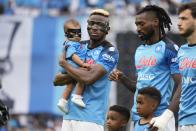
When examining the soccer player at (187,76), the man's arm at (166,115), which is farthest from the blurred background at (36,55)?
the man's arm at (166,115)

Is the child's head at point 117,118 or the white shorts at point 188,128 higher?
the white shorts at point 188,128

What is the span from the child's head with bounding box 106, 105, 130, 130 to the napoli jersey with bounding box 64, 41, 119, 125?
91 millimetres

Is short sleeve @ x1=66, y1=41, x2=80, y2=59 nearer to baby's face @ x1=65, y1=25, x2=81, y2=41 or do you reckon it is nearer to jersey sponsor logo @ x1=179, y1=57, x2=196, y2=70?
baby's face @ x1=65, y1=25, x2=81, y2=41

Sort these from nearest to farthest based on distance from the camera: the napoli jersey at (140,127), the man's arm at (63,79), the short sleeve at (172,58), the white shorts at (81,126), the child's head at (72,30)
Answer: the napoli jersey at (140,127) < the short sleeve at (172,58) < the white shorts at (81,126) < the man's arm at (63,79) < the child's head at (72,30)

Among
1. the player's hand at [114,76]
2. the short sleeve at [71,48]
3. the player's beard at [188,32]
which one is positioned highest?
the player's beard at [188,32]

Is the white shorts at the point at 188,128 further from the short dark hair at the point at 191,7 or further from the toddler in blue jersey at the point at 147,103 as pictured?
the short dark hair at the point at 191,7

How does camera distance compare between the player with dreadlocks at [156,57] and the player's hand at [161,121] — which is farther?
the player with dreadlocks at [156,57]

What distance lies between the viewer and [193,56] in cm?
854

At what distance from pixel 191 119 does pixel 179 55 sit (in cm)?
69

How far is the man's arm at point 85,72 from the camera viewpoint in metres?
9.59

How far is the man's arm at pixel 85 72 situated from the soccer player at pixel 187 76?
1265 mm

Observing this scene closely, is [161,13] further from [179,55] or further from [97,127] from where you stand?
[97,127]

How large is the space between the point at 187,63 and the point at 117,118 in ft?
5.06

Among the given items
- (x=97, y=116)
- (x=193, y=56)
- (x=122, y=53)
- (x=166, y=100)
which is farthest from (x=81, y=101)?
(x=122, y=53)
